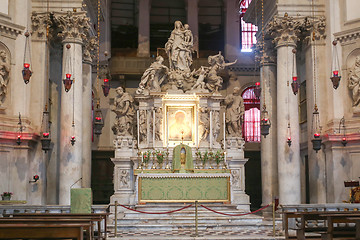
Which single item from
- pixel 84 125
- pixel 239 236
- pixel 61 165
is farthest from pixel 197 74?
pixel 239 236

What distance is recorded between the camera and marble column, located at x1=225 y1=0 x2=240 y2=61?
30.6 m

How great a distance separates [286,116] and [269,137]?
8.32 ft

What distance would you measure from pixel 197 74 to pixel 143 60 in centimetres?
692

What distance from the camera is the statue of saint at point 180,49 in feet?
74.0

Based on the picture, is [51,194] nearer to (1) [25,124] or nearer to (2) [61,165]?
(2) [61,165]

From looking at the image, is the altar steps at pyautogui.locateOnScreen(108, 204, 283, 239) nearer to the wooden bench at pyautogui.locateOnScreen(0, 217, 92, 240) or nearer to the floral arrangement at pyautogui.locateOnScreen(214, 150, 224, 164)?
the floral arrangement at pyautogui.locateOnScreen(214, 150, 224, 164)

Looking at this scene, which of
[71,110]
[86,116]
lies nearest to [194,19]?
[86,116]

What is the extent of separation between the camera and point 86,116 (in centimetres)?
2233

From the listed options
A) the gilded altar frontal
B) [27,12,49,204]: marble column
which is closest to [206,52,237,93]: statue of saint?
the gilded altar frontal

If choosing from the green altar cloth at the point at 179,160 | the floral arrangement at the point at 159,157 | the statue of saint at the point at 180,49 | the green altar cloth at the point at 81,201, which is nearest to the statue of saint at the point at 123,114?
the floral arrangement at the point at 159,157

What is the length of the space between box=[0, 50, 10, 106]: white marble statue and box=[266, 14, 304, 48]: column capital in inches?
373

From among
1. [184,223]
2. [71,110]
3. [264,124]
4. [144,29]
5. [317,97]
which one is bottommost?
[184,223]

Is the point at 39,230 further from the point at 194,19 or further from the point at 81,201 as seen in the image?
the point at 194,19

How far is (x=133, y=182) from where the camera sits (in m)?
21.6
